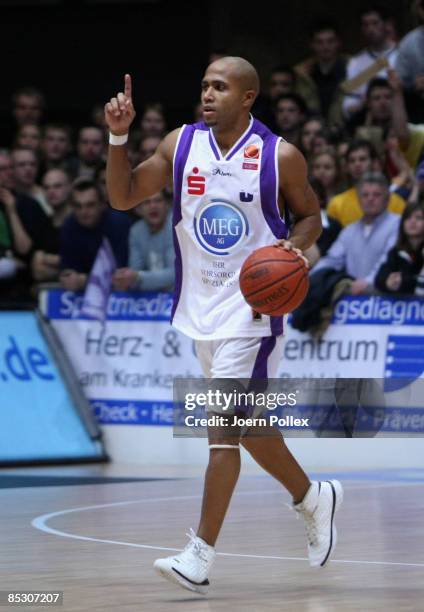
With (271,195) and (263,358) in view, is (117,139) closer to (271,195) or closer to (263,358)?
(271,195)

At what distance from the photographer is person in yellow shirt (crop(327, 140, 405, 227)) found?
46.0 feet

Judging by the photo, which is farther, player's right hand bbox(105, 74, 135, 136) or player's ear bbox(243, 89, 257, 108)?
player's ear bbox(243, 89, 257, 108)

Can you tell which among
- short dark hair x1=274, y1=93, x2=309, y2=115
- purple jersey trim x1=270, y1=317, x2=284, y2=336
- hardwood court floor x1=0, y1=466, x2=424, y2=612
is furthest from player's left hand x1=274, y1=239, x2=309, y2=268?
short dark hair x1=274, y1=93, x2=309, y2=115

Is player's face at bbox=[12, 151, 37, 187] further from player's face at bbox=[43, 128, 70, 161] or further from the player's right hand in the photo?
the player's right hand

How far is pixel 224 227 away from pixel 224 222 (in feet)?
0.08

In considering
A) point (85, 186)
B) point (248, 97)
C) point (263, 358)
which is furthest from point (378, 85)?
point (263, 358)

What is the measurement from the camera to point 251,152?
24.5 feet

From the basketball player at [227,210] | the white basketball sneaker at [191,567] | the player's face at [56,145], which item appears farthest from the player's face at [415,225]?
the white basketball sneaker at [191,567]

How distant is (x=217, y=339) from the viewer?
291 inches

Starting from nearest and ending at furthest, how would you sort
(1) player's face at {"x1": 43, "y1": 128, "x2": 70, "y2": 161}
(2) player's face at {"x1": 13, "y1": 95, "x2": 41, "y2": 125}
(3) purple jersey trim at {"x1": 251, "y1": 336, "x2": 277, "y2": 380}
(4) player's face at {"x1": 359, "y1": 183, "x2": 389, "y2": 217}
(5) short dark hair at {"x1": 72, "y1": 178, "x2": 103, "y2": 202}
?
(3) purple jersey trim at {"x1": 251, "y1": 336, "x2": 277, "y2": 380} → (4) player's face at {"x1": 359, "y1": 183, "x2": 389, "y2": 217} → (5) short dark hair at {"x1": 72, "y1": 178, "x2": 103, "y2": 202} → (1) player's face at {"x1": 43, "y1": 128, "x2": 70, "y2": 161} → (2) player's face at {"x1": 13, "y1": 95, "x2": 41, "y2": 125}

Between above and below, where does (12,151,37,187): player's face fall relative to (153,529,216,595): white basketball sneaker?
below

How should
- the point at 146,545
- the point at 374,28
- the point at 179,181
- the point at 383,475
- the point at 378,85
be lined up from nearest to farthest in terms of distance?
the point at 179,181, the point at 146,545, the point at 383,475, the point at 378,85, the point at 374,28

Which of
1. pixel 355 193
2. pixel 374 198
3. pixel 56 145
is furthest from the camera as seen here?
pixel 56 145

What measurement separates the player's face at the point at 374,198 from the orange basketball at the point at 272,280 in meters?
6.36
